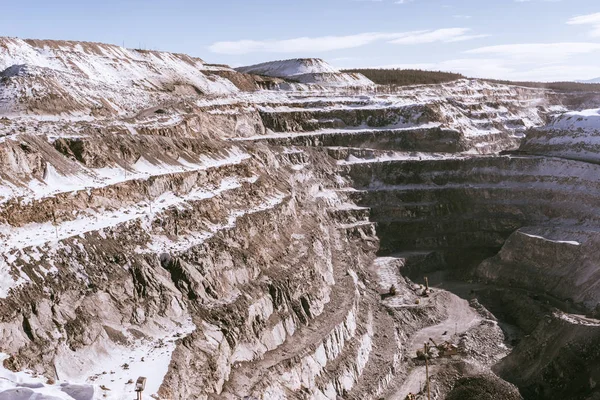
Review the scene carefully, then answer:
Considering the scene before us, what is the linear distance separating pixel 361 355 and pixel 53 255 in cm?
2333

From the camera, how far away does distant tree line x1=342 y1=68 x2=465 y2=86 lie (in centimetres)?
13212

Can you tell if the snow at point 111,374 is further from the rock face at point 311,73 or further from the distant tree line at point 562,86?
the distant tree line at point 562,86

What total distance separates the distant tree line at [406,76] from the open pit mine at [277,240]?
2287cm

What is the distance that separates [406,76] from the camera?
139625mm

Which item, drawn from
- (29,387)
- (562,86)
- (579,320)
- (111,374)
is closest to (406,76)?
(562,86)

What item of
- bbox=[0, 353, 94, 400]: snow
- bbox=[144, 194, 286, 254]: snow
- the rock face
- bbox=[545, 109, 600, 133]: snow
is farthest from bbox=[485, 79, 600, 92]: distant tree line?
bbox=[0, 353, 94, 400]: snow

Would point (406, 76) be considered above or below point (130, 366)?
above

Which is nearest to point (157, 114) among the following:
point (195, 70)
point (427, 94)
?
point (195, 70)

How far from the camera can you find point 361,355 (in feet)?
163

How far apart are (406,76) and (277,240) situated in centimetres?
9220

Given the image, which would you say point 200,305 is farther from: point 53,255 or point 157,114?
point 157,114

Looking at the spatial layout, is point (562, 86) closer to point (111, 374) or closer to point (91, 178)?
point (91, 178)

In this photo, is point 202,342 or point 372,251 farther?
point 372,251

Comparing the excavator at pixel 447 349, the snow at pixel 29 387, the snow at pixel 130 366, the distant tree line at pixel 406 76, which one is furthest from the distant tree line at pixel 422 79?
the snow at pixel 29 387
